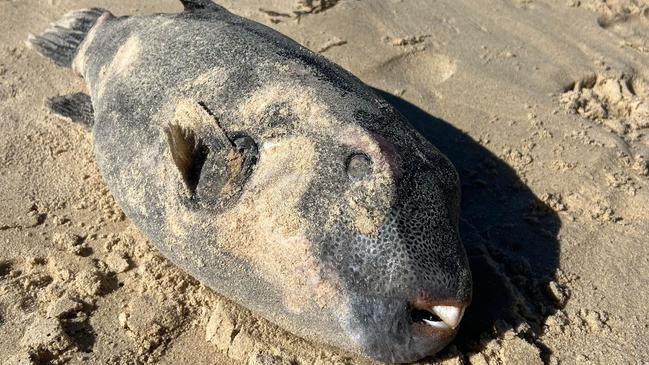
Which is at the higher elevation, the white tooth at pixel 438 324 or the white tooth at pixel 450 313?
the white tooth at pixel 450 313

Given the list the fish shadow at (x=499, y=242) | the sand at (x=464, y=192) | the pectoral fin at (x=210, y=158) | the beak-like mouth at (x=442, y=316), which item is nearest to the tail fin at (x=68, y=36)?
the sand at (x=464, y=192)

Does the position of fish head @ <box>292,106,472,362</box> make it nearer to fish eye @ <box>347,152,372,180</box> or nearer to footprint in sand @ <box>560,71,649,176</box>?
fish eye @ <box>347,152,372,180</box>

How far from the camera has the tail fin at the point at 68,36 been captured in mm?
4406

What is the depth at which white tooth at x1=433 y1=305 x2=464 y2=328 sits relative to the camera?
2330mm

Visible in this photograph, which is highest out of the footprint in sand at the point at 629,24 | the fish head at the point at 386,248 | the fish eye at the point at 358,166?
the fish eye at the point at 358,166

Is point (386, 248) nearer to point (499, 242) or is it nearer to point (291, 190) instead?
point (291, 190)

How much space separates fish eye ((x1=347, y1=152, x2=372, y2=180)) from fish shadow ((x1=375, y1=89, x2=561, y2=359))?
37.5 inches

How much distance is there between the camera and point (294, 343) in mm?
2707

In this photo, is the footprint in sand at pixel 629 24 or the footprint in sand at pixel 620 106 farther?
the footprint in sand at pixel 629 24

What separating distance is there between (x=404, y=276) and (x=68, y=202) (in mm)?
2353

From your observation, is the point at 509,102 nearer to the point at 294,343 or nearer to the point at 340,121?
the point at 340,121

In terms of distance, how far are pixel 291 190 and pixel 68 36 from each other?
9.79ft

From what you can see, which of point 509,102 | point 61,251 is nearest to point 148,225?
point 61,251

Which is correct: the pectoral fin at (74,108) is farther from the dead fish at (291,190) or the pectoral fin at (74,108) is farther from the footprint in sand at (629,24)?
the footprint in sand at (629,24)
